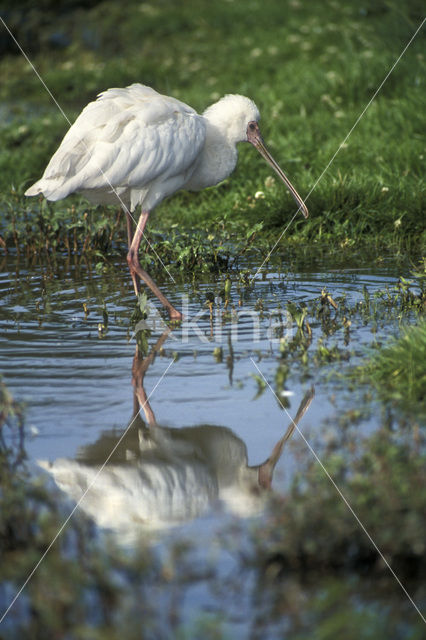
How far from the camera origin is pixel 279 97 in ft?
37.0

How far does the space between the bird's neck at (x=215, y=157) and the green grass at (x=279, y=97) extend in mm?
1000

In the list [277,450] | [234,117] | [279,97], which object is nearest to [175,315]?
[234,117]

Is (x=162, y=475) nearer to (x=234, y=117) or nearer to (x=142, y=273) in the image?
(x=142, y=273)

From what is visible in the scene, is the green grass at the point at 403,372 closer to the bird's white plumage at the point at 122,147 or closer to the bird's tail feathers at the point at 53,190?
the bird's white plumage at the point at 122,147

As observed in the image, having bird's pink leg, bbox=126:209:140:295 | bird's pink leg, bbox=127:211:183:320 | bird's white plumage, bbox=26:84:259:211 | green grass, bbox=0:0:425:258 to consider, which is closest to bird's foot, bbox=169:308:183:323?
bird's pink leg, bbox=127:211:183:320

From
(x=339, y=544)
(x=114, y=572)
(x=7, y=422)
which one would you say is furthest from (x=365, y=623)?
(x=7, y=422)

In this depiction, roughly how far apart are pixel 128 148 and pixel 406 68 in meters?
5.45

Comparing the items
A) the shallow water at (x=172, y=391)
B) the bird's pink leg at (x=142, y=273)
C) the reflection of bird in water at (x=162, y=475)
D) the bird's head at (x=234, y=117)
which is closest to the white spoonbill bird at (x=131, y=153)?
the bird's pink leg at (x=142, y=273)

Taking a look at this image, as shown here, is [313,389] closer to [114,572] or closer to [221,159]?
[114,572]

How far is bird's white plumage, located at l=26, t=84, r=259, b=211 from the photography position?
6.06 meters

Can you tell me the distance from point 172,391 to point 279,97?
7494 mm

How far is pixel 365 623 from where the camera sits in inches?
97.7

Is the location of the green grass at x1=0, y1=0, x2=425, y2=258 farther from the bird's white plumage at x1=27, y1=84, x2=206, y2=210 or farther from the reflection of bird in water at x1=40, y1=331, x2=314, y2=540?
the reflection of bird in water at x1=40, y1=331, x2=314, y2=540

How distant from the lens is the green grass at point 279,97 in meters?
7.96
